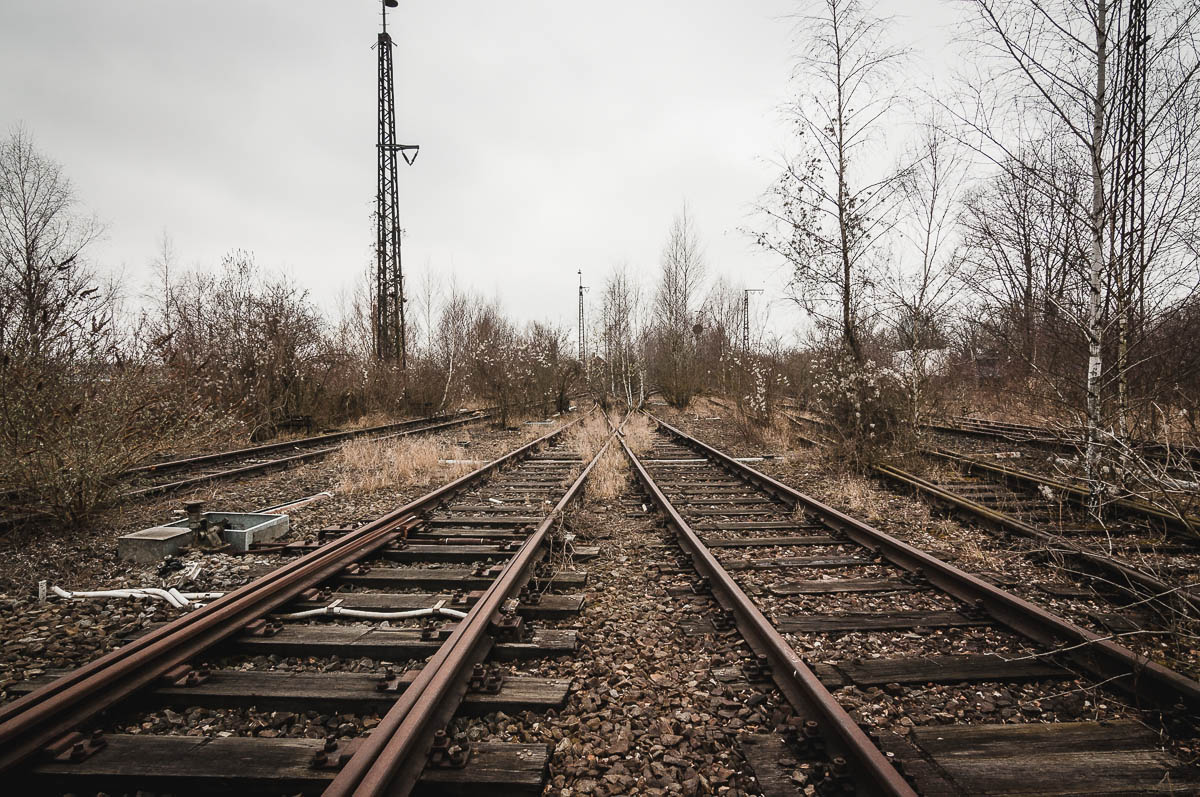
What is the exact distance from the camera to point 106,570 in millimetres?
4469

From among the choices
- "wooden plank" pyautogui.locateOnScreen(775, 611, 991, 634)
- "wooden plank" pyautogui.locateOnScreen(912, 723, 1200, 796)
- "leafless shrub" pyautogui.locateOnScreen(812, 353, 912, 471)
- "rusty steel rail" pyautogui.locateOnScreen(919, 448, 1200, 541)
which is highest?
"leafless shrub" pyautogui.locateOnScreen(812, 353, 912, 471)

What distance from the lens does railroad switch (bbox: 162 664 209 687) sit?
2664mm

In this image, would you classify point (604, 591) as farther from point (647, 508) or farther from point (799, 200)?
point (799, 200)

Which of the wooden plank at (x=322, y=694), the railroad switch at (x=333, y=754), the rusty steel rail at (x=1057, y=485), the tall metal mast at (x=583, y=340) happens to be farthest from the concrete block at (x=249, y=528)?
the tall metal mast at (x=583, y=340)

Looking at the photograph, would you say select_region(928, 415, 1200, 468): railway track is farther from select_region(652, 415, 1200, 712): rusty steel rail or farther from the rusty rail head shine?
the rusty rail head shine

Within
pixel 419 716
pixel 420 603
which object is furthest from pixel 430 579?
pixel 419 716

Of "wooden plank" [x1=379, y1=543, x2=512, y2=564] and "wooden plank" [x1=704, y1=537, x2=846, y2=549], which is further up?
"wooden plank" [x1=379, y1=543, x2=512, y2=564]

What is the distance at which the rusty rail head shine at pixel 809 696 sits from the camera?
199cm

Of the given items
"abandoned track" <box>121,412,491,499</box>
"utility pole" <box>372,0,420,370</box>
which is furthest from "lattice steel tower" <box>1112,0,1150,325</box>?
"utility pole" <box>372,0,420,370</box>

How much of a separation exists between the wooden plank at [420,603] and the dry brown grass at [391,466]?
401 centimetres

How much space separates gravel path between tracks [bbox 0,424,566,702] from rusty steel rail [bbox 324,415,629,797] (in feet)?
6.47

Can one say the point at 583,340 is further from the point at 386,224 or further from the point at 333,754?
the point at 333,754

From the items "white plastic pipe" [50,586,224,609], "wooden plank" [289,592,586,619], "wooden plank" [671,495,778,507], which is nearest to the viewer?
"wooden plank" [289,592,586,619]

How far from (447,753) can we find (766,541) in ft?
11.8
